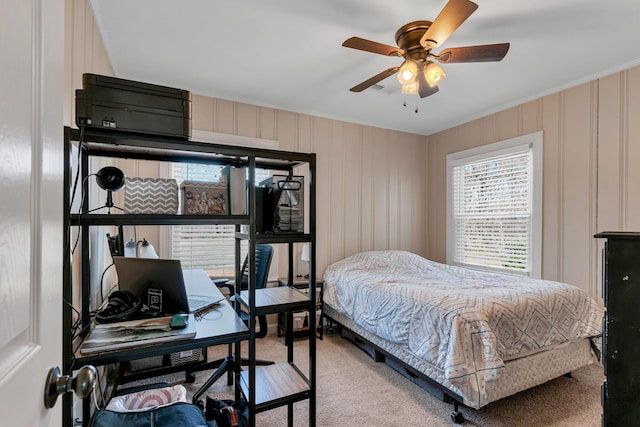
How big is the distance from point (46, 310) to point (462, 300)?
2.16 metres

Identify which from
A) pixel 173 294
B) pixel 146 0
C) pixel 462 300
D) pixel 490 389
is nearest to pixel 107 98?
pixel 173 294

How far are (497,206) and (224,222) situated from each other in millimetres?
3413

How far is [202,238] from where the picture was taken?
3.32 m

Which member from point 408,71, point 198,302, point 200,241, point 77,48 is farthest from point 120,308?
point 408,71

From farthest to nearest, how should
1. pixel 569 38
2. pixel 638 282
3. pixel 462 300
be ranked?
pixel 569 38
pixel 462 300
pixel 638 282

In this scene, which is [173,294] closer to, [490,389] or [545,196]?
[490,389]

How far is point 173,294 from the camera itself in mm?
1552

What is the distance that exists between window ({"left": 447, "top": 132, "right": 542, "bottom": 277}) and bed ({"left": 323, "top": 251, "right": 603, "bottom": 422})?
29.0 inches

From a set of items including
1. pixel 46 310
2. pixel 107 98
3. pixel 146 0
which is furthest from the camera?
pixel 146 0

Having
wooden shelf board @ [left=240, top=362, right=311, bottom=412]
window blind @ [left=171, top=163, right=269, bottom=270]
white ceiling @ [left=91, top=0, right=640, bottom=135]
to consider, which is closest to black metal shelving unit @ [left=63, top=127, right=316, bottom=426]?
wooden shelf board @ [left=240, top=362, right=311, bottom=412]

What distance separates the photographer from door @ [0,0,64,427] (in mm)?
458

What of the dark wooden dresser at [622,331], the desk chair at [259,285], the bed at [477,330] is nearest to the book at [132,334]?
the desk chair at [259,285]

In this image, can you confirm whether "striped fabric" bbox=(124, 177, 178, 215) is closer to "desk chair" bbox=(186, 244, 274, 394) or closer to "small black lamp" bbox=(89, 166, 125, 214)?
"small black lamp" bbox=(89, 166, 125, 214)

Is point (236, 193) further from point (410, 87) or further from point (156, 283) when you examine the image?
point (410, 87)
